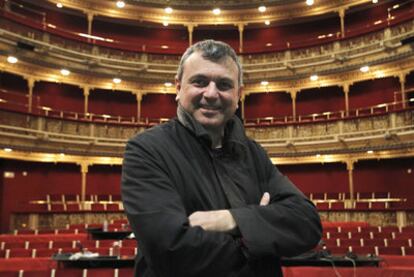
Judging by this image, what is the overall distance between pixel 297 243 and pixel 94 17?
21.6 meters

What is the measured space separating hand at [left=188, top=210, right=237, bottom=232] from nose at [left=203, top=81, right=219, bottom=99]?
1.18ft

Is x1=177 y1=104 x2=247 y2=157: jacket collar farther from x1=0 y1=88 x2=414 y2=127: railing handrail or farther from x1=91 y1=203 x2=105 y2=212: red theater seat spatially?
x1=0 y1=88 x2=414 y2=127: railing handrail

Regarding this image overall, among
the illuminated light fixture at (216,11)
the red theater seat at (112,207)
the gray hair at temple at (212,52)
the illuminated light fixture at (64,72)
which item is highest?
the illuminated light fixture at (216,11)

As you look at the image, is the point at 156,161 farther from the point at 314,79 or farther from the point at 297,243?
the point at 314,79

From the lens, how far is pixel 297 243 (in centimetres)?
116

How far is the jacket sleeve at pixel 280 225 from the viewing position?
1107 millimetres

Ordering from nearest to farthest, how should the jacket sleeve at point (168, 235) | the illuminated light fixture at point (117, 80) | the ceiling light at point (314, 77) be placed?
the jacket sleeve at point (168, 235)
the ceiling light at point (314, 77)
the illuminated light fixture at point (117, 80)

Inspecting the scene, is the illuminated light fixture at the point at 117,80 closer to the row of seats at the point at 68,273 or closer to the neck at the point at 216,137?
the row of seats at the point at 68,273

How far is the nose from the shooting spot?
127 centimetres

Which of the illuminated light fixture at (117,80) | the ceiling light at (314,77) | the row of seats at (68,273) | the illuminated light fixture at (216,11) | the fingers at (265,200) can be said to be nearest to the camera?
the fingers at (265,200)

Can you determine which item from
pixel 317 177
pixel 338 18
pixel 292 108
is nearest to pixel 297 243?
pixel 317 177

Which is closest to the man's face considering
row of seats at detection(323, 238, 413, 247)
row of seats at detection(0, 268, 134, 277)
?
row of seats at detection(0, 268, 134, 277)

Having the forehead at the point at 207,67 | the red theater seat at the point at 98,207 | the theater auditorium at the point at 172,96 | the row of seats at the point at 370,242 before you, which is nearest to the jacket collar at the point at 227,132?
the forehead at the point at 207,67

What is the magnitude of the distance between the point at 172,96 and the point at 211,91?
2000cm
